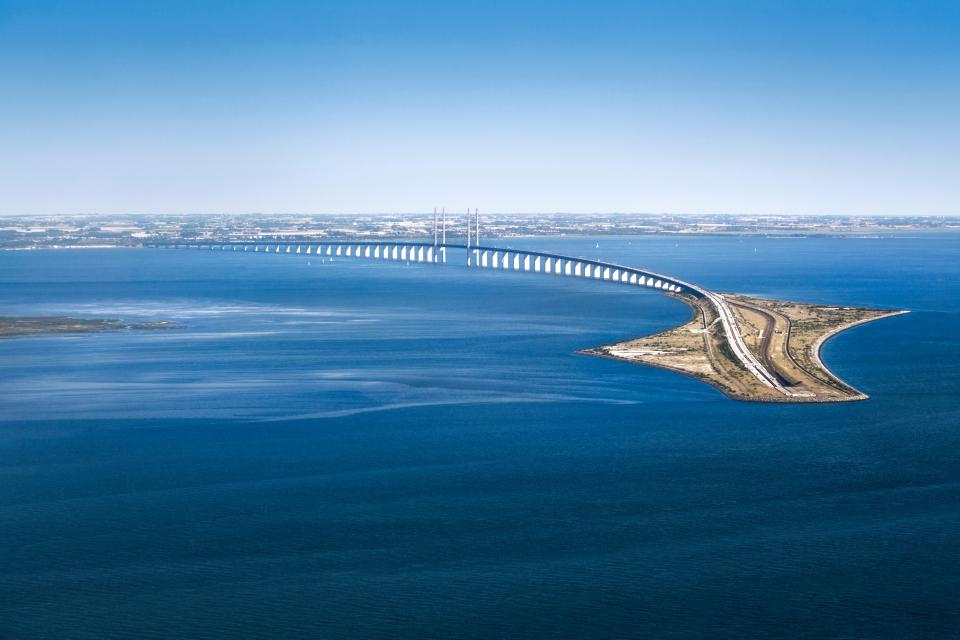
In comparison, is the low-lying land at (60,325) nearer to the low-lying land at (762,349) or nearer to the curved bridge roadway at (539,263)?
the low-lying land at (762,349)

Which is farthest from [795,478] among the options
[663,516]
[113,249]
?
[113,249]

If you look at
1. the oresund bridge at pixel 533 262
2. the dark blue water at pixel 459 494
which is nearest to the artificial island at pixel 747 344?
the oresund bridge at pixel 533 262

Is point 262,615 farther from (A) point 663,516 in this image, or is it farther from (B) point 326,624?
(A) point 663,516

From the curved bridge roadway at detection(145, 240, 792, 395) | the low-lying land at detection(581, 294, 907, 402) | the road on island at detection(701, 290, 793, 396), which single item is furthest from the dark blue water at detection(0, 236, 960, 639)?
the curved bridge roadway at detection(145, 240, 792, 395)

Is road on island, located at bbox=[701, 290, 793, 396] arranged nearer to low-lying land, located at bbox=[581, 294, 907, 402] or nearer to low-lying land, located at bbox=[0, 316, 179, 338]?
low-lying land, located at bbox=[581, 294, 907, 402]

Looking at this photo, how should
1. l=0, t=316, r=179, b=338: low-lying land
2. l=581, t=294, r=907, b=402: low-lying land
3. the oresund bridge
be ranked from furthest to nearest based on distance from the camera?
l=0, t=316, r=179, b=338: low-lying land → the oresund bridge → l=581, t=294, r=907, b=402: low-lying land

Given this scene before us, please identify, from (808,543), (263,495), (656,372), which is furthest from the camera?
(656,372)
